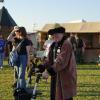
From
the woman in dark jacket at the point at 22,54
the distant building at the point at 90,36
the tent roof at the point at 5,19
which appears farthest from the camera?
the tent roof at the point at 5,19

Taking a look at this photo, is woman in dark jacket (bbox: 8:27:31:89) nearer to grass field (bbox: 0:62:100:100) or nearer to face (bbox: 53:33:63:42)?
grass field (bbox: 0:62:100:100)

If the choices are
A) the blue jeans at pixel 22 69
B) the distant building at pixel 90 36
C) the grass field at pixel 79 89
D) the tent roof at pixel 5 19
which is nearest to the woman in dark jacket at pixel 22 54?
the blue jeans at pixel 22 69

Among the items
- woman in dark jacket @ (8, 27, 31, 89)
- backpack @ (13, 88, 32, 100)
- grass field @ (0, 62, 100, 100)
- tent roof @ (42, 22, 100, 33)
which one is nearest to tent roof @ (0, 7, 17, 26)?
tent roof @ (42, 22, 100, 33)

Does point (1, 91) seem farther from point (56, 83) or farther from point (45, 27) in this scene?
point (45, 27)

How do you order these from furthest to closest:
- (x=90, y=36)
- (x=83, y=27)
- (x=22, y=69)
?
(x=83, y=27) < (x=90, y=36) < (x=22, y=69)

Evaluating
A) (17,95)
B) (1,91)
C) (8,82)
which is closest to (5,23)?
(8,82)

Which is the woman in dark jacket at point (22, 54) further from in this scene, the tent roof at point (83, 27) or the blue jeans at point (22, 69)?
the tent roof at point (83, 27)

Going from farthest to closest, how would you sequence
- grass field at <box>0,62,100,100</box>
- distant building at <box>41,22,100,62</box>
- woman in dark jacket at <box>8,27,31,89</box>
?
distant building at <box>41,22,100,62</box>, grass field at <box>0,62,100,100</box>, woman in dark jacket at <box>8,27,31,89</box>

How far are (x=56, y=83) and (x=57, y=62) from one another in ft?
1.38

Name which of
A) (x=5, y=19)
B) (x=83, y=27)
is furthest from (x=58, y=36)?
(x=5, y=19)

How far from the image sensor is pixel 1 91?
1342 centimetres

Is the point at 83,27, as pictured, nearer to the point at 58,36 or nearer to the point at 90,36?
the point at 90,36

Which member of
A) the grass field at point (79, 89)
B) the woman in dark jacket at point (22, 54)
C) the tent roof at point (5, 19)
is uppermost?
the tent roof at point (5, 19)

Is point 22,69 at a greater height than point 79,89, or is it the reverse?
point 22,69
